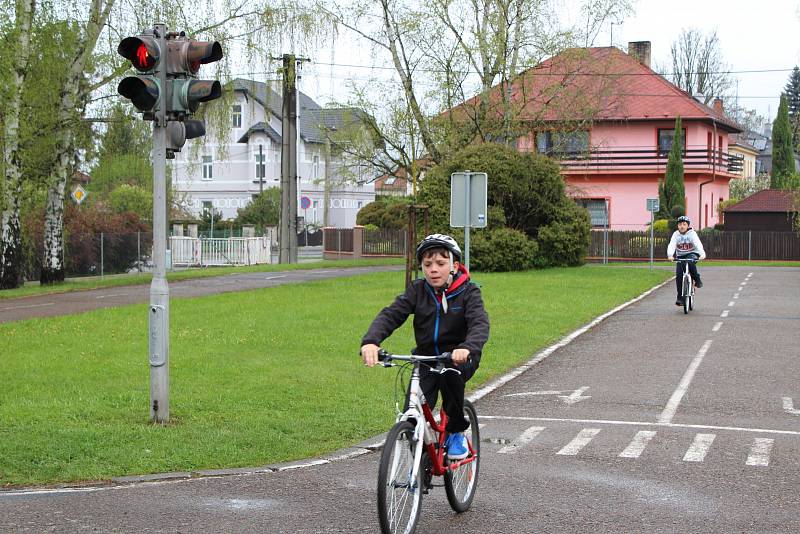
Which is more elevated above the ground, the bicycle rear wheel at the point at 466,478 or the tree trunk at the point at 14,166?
the tree trunk at the point at 14,166

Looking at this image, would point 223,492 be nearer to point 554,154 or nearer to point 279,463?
point 279,463

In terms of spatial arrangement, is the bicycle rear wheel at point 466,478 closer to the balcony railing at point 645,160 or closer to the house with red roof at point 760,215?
the house with red roof at point 760,215

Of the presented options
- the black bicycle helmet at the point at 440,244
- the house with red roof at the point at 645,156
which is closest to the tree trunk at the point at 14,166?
the black bicycle helmet at the point at 440,244

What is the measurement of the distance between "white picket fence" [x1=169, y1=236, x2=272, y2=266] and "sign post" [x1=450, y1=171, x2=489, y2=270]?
32.5 meters

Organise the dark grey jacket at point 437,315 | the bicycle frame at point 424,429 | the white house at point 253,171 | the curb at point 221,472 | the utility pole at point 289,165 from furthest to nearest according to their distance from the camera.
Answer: the white house at point 253,171
the utility pole at point 289,165
the curb at point 221,472
the dark grey jacket at point 437,315
the bicycle frame at point 424,429

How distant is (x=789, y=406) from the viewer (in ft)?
38.9

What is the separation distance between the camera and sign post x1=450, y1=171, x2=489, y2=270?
20125mm

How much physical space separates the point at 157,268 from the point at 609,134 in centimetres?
5617

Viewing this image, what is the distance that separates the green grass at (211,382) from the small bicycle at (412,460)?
2.41m

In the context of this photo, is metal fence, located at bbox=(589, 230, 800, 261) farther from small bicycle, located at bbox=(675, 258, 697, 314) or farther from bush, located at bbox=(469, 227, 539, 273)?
small bicycle, located at bbox=(675, 258, 697, 314)

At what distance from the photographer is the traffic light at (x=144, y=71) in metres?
9.44

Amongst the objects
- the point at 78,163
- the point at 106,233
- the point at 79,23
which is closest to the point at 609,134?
the point at 106,233

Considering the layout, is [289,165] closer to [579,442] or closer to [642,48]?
[579,442]

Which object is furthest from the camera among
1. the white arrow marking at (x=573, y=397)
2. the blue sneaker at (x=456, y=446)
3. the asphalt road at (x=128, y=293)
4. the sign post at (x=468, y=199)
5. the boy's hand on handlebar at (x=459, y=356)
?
the asphalt road at (x=128, y=293)
